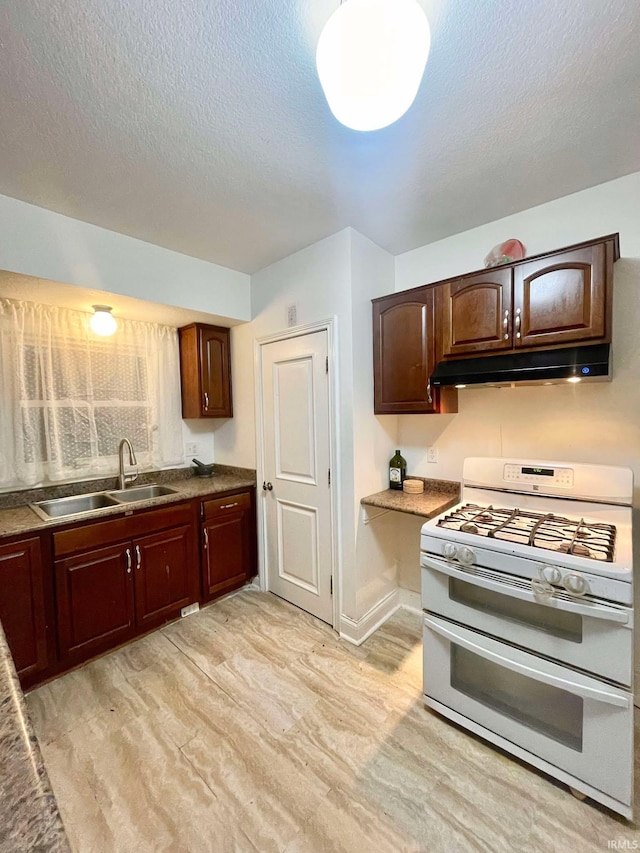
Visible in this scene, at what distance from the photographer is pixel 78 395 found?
8.14ft

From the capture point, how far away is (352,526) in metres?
2.21

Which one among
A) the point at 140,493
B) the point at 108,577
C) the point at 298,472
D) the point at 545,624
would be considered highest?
the point at 298,472

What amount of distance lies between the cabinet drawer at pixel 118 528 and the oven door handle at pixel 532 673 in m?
1.69

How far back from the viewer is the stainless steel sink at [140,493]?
2.59m

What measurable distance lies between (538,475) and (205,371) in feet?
8.02

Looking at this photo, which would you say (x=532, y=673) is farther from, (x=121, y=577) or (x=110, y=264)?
(x=110, y=264)

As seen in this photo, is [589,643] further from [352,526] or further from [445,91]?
[445,91]

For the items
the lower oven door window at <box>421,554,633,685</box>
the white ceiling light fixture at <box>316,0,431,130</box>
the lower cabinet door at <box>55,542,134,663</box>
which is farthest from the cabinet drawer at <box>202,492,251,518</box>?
the white ceiling light fixture at <box>316,0,431,130</box>

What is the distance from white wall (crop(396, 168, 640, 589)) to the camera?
1.68m

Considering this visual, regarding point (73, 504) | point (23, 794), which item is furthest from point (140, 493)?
point (23, 794)

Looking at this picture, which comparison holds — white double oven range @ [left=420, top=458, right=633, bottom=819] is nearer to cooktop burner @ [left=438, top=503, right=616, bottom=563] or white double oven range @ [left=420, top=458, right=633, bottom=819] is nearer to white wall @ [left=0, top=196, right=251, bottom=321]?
cooktop burner @ [left=438, top=503, right=616, bottom=563]

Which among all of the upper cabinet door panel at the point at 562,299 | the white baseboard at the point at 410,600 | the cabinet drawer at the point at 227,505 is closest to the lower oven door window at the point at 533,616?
the white baseboard at the point at 410,600

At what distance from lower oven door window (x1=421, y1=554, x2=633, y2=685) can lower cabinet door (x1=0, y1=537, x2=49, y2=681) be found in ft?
6.53

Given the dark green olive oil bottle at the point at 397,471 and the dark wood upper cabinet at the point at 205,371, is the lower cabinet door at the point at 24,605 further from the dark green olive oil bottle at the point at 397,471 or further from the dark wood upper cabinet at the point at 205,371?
the dark green olive oil bottle at the point at 397,471
